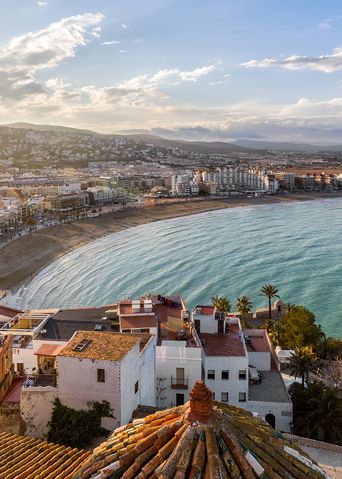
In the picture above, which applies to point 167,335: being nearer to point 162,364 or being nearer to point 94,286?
point 162,364

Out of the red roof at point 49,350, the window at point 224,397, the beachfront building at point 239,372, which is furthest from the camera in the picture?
Answer: the window at point 224,397

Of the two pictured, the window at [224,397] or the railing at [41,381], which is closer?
the railing at [41,381]

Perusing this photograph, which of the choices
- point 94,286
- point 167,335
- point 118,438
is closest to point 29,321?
point 167,335

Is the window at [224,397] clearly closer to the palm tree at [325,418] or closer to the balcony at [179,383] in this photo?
the balcony at [179,383]

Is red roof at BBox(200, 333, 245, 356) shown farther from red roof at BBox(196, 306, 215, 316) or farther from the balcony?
the balcony

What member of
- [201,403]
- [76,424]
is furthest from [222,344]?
[201,403]

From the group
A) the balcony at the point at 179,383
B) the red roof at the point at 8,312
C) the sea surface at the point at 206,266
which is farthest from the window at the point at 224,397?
the sea surface at the point at 206,266

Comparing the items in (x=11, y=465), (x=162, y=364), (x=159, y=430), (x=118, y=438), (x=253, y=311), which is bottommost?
(x=253, y=311)
